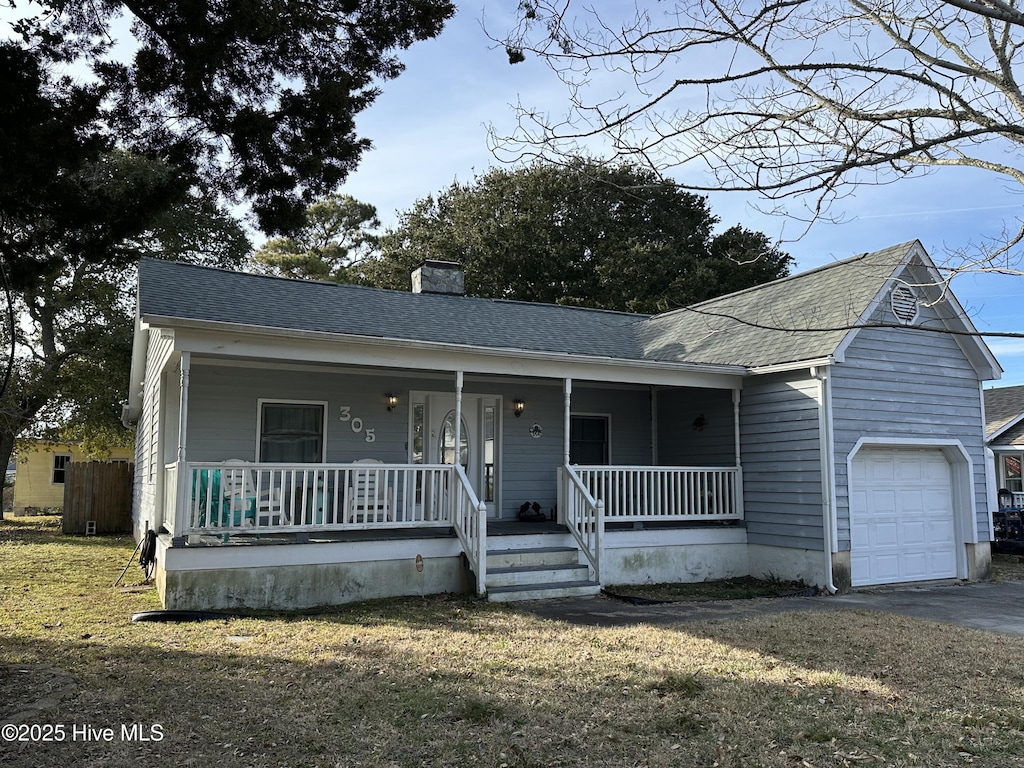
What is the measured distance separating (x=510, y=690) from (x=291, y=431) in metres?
6.57

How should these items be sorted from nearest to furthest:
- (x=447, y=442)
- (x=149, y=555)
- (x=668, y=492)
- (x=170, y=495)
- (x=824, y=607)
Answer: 1. (x=824, y=607)
2. (x=170, y=495)
3. (x=149, y=555)
4. (x=668, y=492)
5. (x=447, y=442)

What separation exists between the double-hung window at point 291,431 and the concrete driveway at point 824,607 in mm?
4049

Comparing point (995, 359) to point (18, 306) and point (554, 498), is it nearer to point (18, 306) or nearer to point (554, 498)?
point (554, 498)

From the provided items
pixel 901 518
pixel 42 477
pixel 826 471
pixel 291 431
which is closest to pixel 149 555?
pixel 291 431

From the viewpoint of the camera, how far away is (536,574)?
9547 millimetres

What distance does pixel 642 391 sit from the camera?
13.7 metres

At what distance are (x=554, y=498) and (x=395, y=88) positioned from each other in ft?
26.2

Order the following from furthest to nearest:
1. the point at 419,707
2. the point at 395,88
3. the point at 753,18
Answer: the point at 395,88
the point at 419,707
the point at 753,18

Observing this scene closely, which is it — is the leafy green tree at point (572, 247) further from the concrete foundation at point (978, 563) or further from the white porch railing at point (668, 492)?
the concrete foundation at point (978, 563)

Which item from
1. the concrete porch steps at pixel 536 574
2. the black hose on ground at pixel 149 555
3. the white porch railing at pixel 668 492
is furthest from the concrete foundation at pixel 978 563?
the black hose on ground at pixel 149 555

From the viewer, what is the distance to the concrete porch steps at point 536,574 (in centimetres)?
922

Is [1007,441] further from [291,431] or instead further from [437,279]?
[291,431]

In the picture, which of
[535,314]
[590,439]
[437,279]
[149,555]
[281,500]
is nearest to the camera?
[281,500]

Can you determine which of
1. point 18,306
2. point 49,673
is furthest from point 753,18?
point 18,306
